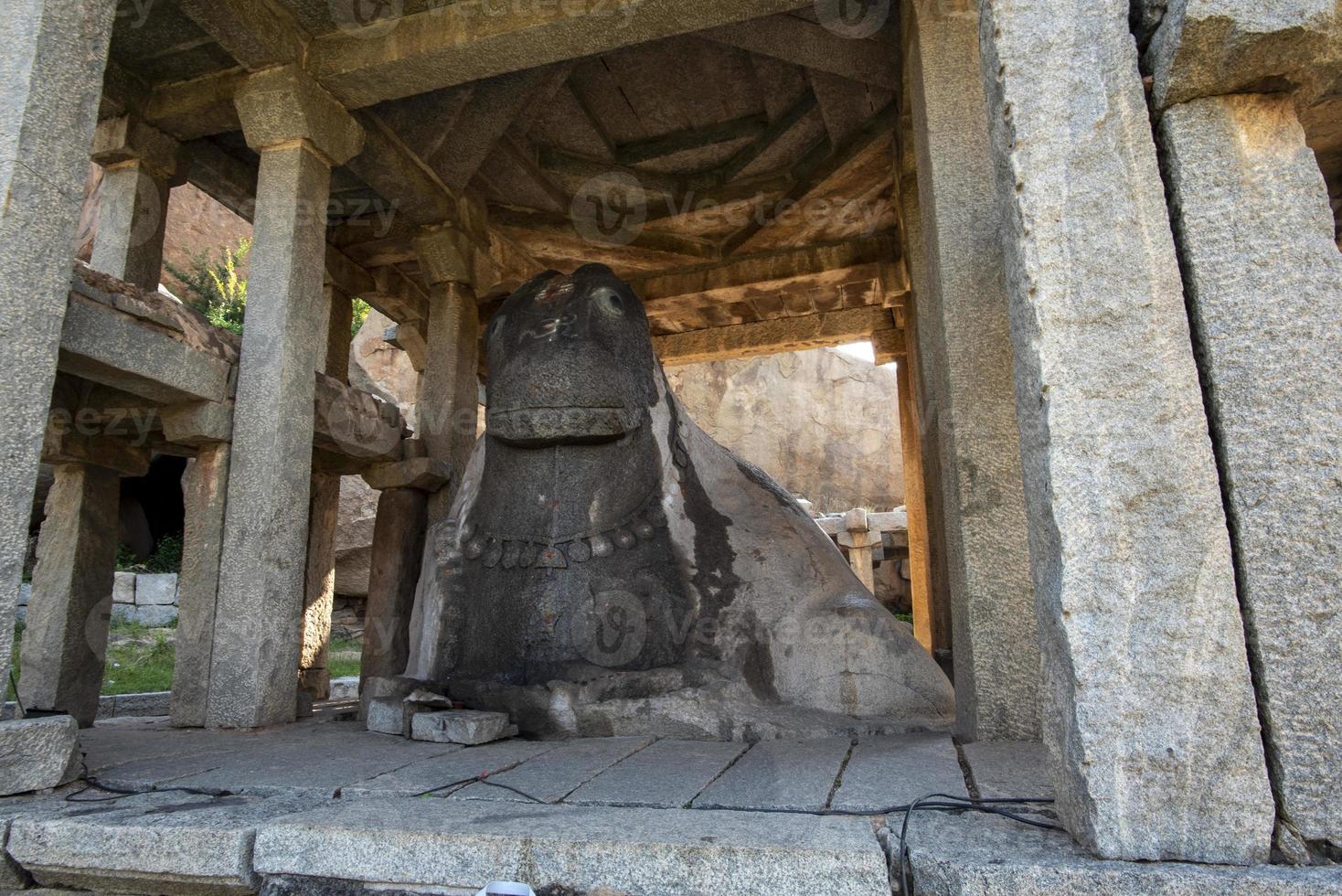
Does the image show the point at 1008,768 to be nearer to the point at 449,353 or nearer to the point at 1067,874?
the point at 1067,874

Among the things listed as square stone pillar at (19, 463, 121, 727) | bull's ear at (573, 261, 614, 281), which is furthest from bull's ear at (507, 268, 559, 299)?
square stone pillar at (19, 463, 121, 727)

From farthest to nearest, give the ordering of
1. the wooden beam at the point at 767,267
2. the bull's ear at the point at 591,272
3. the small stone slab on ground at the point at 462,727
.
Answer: the wooden beam at the point at 767,267
the bull's ear at the point at 591,272
the small stone slab on ground at the point at 462,727

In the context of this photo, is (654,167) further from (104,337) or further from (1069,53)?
(1069,53)

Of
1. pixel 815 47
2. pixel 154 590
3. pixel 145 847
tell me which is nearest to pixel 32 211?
pixel 145 847

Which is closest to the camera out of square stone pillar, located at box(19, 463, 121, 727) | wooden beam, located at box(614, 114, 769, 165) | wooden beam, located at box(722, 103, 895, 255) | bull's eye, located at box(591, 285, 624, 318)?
bull's eye, located at box(591, 285, 624, 318)

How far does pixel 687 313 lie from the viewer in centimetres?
907

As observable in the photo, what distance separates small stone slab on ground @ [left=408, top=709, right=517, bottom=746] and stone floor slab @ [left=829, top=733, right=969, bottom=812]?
140cm

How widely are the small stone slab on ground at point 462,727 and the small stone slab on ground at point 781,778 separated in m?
1.02

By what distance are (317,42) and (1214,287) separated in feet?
16.6

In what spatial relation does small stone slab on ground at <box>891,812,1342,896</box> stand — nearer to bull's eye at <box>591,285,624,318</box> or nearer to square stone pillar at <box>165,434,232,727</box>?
bull's eye at <box>591,285,624,318</box>

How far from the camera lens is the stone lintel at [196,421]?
4465 mm

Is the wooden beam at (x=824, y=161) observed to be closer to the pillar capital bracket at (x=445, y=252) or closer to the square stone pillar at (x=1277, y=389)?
the pillar capital bracket at (x=445, y=252)

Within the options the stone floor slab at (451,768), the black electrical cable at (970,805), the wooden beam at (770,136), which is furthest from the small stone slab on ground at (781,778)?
the wooden beam at (770,136)

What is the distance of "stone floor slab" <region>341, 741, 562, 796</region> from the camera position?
2537 millimetres
